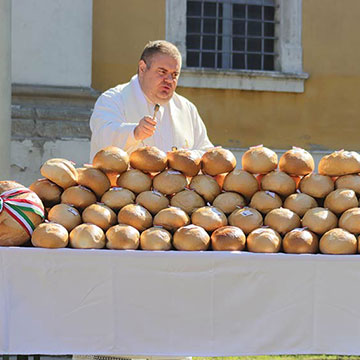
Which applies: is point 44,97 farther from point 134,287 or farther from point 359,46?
point 134,287

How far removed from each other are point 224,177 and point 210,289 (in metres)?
0.67

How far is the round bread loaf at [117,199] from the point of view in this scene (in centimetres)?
306

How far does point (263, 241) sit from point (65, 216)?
0.80m

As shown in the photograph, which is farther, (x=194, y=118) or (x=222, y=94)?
(x=222, y=94)

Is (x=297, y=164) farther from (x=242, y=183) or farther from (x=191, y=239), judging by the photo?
(x=191, y=239)

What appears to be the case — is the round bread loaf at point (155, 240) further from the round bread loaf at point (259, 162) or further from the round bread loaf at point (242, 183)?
the round bread loaf at point (259, 162)

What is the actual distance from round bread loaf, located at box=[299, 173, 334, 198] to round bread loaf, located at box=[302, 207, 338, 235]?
0.12 meters

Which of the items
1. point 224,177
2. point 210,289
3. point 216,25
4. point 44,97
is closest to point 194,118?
point 224,177

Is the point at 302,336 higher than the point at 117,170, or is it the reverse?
the point at 117,170

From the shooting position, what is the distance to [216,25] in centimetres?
914

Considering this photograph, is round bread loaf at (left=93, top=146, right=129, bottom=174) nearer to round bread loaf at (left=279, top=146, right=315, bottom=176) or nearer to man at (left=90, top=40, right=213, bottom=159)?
man at (left=90, top=40, right=213, bottom=159)

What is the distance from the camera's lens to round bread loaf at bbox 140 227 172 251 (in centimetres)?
283

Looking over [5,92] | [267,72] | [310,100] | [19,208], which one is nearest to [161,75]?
[19,208]

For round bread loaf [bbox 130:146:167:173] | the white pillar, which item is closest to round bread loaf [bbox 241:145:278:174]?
round bread loaf [bbox 130:146:167:173]
